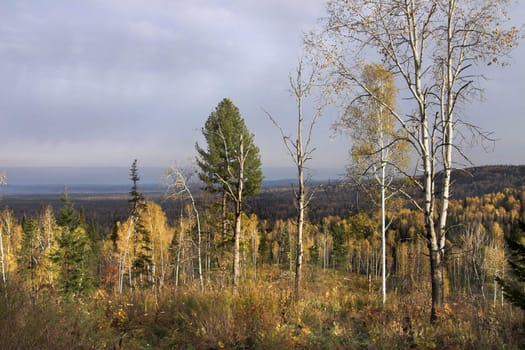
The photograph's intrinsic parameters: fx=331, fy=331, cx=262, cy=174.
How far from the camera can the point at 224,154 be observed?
60.0 ft

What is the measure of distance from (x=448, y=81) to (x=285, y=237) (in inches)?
1971

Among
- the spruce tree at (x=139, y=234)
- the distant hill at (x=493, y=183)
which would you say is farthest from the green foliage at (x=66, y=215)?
the distant hill at (x=493, y=183)

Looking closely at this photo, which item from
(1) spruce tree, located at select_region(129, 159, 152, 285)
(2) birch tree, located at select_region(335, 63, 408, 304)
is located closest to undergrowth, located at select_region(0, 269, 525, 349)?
(2) birch tree, located at select_region(335, 63, 408, 304)

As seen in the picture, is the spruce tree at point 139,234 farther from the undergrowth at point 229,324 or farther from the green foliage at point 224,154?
the undergrowth at point 229,324

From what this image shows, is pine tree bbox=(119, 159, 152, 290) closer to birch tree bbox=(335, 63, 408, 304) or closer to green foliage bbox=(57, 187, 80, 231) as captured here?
green foliage bbox=(57, 187, 80, 231)

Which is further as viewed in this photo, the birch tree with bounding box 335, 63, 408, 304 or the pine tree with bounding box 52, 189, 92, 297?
the pine tree with bounding box 52, 189, 92, 297

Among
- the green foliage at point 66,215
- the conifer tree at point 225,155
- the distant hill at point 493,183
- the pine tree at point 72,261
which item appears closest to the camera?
the conifer tree at point 225,155

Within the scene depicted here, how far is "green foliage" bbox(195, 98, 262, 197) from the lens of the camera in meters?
17.8

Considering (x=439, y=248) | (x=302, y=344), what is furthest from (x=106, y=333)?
(x=439, y=248)

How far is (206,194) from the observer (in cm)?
1870

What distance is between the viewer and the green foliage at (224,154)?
17.8 m

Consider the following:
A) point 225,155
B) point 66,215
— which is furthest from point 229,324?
point 66,215

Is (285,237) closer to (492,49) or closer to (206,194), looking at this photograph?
(206,194)

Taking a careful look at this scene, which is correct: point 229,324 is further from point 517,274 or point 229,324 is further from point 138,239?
point 138,239
